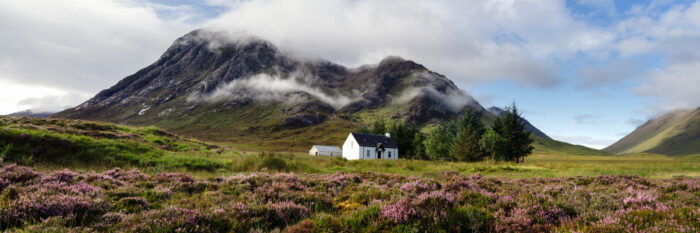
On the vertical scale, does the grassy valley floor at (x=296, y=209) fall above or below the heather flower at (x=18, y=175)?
below

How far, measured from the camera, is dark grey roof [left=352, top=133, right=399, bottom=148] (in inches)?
3224

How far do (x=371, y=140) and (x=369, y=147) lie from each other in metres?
3.37

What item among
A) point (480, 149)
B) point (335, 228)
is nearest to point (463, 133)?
point (480, 149)

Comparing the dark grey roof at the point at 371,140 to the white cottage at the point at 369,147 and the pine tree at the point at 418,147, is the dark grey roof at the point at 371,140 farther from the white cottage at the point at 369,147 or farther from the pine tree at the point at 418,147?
the pine tree at the point at 418,147

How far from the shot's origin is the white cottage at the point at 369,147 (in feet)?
262

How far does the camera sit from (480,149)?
58719 millimetres

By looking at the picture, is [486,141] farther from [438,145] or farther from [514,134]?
[438,145]

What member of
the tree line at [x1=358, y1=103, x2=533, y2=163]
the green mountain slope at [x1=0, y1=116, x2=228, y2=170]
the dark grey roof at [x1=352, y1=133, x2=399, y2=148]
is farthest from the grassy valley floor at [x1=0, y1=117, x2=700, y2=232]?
the dark grey roof at [x1=352, y1=133, x2=399, y2=148]

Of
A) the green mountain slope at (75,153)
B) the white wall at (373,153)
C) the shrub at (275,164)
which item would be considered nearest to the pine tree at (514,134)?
the white wall at (373,153)

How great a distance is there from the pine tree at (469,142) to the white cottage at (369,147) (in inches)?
883

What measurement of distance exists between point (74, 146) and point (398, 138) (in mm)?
82434

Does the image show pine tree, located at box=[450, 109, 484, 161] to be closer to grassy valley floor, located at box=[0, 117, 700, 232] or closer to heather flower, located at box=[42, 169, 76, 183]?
grassy valley floor, located at box=[0, 117, 700, 232]

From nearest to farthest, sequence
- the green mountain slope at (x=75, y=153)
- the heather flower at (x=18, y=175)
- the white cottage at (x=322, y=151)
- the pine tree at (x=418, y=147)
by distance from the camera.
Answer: the heather flower at (x=18, y=175)
the green mountain slope at (x=75, y=153)
the pine tree at (x=418, y=147)
the white cottage at (x=322, y=151)

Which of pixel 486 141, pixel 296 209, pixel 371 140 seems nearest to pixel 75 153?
pixel 296 209
